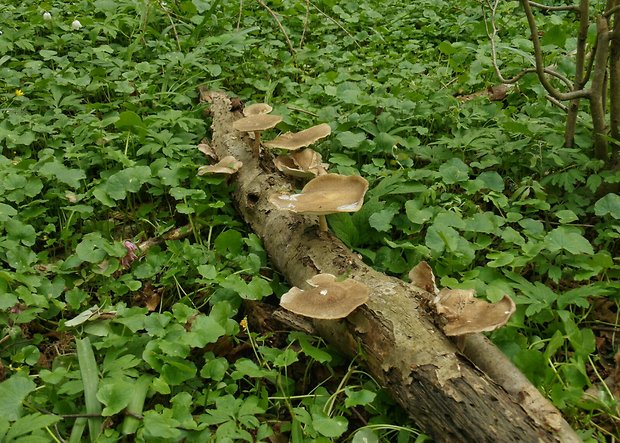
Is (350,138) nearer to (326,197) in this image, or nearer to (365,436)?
(326,197)

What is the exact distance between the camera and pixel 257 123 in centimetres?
392

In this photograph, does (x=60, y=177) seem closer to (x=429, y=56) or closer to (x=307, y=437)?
(x=307, y=437)

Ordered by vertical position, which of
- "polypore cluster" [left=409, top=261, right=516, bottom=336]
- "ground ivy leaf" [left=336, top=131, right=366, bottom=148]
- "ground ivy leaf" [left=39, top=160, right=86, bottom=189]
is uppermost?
"polypore cluster" [left=409, top=261, right=516, bottom=336]

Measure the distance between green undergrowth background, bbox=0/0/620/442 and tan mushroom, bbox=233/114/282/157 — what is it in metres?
0.37

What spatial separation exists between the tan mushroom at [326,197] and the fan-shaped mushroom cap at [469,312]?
69 centimetres

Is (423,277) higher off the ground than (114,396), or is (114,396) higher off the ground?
(423,277)

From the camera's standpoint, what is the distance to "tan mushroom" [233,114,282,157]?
12.7 feet

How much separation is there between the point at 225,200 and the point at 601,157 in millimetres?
2456

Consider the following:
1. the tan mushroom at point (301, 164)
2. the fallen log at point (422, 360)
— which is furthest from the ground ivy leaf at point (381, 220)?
the tan mushroom at point (301, 164)

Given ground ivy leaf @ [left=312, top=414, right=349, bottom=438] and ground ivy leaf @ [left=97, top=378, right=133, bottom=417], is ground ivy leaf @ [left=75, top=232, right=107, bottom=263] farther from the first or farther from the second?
ground ivy leaf @ [left=312, top=414, right=349, bottom=438]

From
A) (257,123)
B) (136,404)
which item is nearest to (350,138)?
(257,123)

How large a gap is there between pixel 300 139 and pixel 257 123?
12.3 inches

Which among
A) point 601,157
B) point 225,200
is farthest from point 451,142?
point 225,200

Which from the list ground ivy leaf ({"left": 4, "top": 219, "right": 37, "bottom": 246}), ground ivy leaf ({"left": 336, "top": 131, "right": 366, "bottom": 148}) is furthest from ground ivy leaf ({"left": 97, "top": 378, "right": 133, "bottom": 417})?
ground ivy leaf ({"left": 336, "top": 131, "right": 366, "bottom": 148})
